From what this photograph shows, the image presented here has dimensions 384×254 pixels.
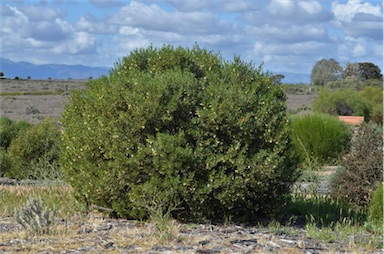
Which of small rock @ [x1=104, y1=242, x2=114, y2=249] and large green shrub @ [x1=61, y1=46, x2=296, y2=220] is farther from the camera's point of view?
large green shrub @ [x1=61, y1=46, x2=296, y2=220]

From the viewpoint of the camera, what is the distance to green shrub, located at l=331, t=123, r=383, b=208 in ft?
36.6

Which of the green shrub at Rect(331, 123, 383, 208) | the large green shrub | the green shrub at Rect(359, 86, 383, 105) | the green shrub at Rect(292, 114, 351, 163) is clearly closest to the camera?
the large green shrub

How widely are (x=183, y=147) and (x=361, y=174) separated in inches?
195

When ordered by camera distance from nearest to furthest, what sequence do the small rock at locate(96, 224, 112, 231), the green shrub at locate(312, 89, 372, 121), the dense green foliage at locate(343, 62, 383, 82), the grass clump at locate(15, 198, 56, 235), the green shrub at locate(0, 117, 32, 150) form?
the grass clump at locate(15, 198, 56, 235)
the small rock at locate(96, 224, 112, 231)
the green shrub at locate(0, 117, 32, 150)
the green shrub at locate(312, 89, 372, 121)
the dense green foliage at locate(343, 62, 383, 82)

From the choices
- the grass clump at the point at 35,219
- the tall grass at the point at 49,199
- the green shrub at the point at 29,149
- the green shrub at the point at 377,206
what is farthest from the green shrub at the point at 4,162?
the grass clump at the point at 35,219

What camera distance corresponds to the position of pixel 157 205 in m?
7.34

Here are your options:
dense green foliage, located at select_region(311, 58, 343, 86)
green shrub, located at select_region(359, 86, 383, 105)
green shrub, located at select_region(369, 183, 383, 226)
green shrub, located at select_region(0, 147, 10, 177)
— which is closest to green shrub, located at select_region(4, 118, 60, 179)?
green shrub, located at select_region(0, 147, 10, 177)

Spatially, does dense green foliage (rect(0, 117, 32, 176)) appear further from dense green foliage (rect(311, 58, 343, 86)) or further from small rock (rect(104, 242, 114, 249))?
dense green foliage (rect(311, 58, 343, 86))

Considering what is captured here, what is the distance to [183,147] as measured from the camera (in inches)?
289

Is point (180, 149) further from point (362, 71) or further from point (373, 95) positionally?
point (362, 71)

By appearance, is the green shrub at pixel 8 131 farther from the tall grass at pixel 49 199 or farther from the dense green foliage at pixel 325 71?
the dense green foliage at pixel 325 71

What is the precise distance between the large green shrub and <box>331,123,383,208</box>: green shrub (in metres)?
3.52

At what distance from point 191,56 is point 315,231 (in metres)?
2.80

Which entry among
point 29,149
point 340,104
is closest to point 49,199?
Answer: point 29,149
